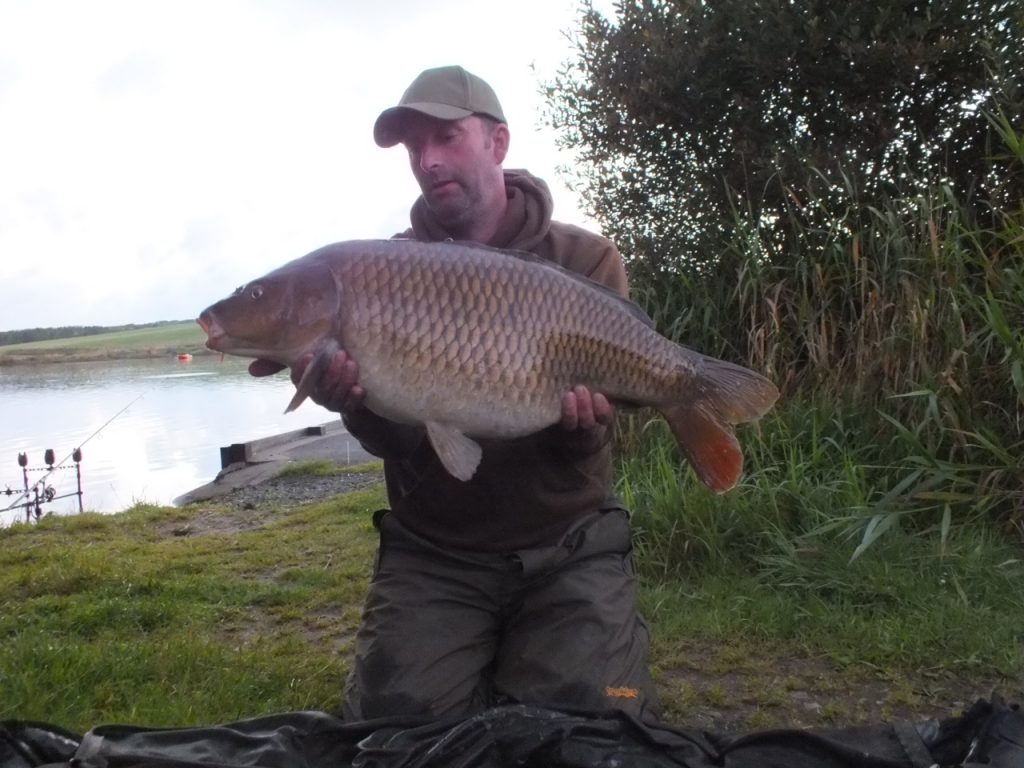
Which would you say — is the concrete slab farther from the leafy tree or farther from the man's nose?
the man's nose

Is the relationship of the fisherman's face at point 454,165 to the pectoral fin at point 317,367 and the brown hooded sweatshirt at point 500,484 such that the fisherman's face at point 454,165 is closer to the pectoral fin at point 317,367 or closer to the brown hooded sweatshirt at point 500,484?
the brown hooded sweatshirt at point 500,484

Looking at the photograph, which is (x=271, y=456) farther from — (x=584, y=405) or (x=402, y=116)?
(x=584, y=405)

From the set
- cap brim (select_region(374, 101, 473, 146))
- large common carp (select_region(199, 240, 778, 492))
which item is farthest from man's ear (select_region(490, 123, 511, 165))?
large common carp (select_region(199, 240, 778, 492))

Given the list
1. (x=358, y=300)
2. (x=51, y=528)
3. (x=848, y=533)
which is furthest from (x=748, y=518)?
(x=51, y=528)

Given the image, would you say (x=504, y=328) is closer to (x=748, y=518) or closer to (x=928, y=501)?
(x=748, y=518)

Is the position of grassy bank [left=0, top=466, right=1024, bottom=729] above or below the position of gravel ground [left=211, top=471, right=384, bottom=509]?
below

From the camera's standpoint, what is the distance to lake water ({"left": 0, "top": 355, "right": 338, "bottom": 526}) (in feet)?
26.9

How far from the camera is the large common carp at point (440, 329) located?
1.64 m

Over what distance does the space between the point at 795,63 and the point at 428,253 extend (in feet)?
9.15

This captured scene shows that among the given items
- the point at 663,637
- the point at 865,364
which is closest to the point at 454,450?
the point at 663,637

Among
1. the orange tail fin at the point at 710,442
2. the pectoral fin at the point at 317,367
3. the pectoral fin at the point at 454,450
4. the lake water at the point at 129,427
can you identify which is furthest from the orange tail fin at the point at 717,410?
the lake water at the point at 129,427

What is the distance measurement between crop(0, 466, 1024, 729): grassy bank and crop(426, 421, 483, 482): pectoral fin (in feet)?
2.31

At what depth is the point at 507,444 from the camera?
6.42 feet

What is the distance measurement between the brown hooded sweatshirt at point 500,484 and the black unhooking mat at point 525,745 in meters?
0.50
